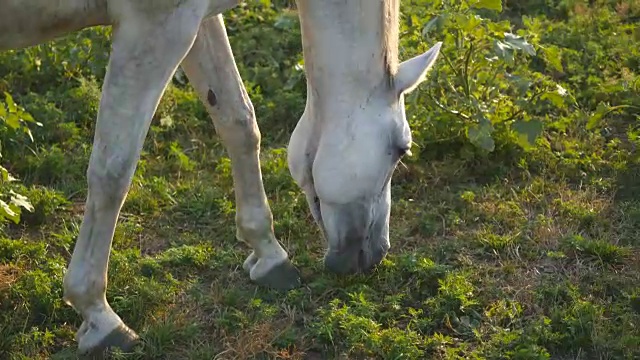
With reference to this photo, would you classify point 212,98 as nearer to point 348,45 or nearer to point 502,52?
point 348,45

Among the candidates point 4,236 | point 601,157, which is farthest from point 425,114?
point 4,236

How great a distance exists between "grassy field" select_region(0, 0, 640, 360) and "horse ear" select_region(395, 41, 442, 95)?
892 millimetres

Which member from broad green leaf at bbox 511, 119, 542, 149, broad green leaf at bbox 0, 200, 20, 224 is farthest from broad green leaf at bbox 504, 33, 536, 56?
broad green leaf at bbox 0, 200, 20, 224

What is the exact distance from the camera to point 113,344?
334 cm

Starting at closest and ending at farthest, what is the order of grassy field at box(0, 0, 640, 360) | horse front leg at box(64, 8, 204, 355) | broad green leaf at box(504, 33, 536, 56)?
horse front leg at box(64, 8, 204, 355)
grassy field at box(0, 0, 640, 360)
broad green leaf at box(504, 33, 536, 56)

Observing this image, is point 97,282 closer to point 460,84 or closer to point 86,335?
point 86,335

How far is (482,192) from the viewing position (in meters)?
4.58

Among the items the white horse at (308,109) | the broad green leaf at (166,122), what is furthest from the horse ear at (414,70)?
the broad green leaf at (166,122)

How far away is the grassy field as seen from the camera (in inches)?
137

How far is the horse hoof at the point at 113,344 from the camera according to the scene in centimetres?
332

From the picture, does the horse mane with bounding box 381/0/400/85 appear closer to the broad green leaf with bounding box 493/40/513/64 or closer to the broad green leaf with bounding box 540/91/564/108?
the broad green leaf with bounding box 493/40/513/64

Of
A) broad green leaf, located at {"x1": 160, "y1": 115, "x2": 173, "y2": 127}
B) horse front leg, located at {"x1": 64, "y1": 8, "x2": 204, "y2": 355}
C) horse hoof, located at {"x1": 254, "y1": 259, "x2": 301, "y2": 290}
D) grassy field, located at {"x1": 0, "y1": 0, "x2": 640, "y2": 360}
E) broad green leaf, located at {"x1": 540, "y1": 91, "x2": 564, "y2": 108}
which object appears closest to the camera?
horse front leg, located at {"x1": 64, "y1": 8, "x2": 204, "y2": 355}

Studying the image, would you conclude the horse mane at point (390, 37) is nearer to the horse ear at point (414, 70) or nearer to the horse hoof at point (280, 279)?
the horse ear at point (414, 70)

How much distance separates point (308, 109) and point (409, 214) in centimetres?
123
